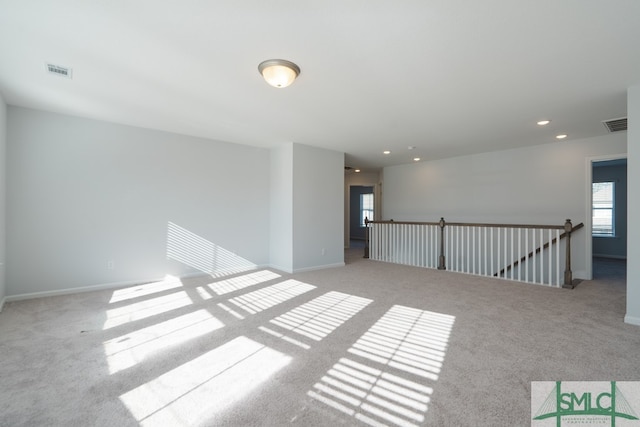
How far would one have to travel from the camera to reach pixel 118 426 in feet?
4.91

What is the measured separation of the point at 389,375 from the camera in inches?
77.9

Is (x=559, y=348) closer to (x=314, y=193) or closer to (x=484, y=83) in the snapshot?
(x=484, y=83)

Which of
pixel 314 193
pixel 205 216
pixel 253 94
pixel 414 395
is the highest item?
A: pixel 253 94

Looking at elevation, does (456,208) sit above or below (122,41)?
below

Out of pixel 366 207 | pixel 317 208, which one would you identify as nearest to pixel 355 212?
pixel 366 207

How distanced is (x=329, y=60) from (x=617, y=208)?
8.86 meters

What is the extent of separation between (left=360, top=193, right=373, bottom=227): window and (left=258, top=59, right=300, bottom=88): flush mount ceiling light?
31.4ft

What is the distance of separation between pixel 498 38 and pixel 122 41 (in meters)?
2.83

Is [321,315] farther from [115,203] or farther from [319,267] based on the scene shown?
[115,203]

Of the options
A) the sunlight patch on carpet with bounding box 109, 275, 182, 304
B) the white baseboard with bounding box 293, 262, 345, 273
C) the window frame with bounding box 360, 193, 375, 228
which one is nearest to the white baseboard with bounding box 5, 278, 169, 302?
the sunlight patch on carpet with bounding box 109, 275, 182, 304

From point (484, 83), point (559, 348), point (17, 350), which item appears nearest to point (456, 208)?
point (484, 83)

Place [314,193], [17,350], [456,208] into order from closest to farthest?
[17,350] < [314,193] < [456,208]

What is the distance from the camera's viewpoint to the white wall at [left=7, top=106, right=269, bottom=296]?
143 inches

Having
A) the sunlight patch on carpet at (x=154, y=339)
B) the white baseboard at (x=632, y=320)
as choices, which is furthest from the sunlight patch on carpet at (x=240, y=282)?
the white baseboard at (x=632, y=320)
